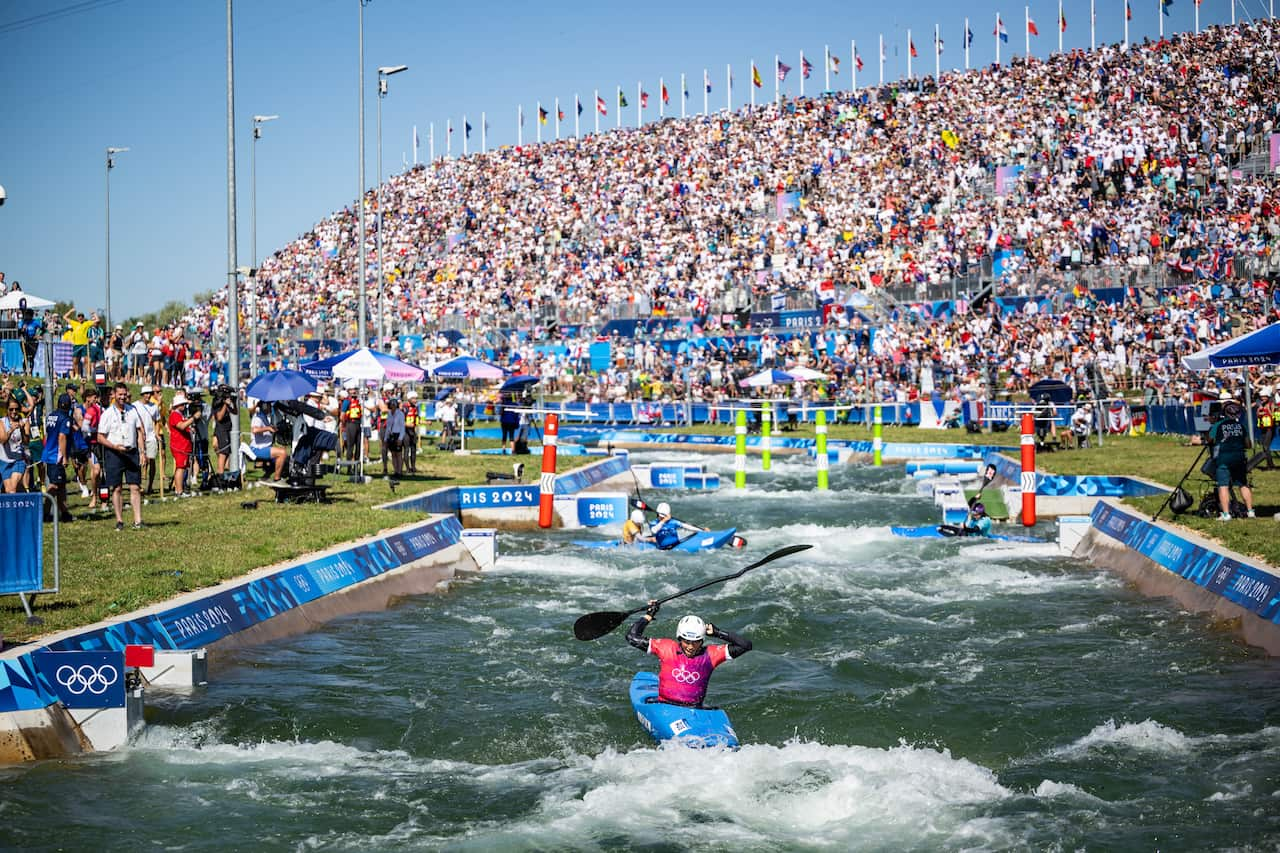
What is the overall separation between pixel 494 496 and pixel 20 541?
14.4 m

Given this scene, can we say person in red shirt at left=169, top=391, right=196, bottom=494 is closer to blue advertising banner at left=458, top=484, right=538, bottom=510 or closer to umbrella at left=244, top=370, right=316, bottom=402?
umbrella at left=244, top=370, right=316, bottom=402

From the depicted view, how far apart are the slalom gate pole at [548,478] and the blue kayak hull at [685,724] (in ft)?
40.8

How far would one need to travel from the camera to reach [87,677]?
34.5ft

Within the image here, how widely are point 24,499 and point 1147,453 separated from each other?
26989mm

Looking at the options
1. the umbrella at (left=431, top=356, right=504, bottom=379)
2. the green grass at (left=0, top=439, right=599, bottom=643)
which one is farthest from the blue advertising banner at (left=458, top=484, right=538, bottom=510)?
the umbrella at (left=431, top=356, right=504, bottom=379)

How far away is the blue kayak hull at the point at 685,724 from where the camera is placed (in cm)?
1079

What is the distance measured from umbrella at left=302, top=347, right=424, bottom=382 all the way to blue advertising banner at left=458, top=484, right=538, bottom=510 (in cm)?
339

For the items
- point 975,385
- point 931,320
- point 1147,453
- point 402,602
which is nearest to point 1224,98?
point 931,320

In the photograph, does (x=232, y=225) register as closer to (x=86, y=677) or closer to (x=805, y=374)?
(x=86, y=677)

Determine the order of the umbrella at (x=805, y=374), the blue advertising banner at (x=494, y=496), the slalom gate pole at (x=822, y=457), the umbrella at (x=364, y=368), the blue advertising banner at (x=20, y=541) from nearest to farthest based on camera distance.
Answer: the blue advertising banner at (x=20, y=541) → the blue advertising banner at (x=494, y=496) → the umbrella at (x=364, y=368) → the slalom gate pole at (x=822, y=457) → the umbrella at (x=805, y=374)

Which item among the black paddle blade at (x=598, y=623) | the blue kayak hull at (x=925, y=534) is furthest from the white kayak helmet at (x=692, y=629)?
the blue kayak hull at (x=925, y=534)

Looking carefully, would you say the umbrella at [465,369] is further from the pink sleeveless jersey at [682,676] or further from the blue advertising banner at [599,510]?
the pink sleeveless jersey at [682,676]

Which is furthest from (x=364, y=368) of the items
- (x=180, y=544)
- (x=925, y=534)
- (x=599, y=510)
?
(x=925, y=534)

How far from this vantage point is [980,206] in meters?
52.6
